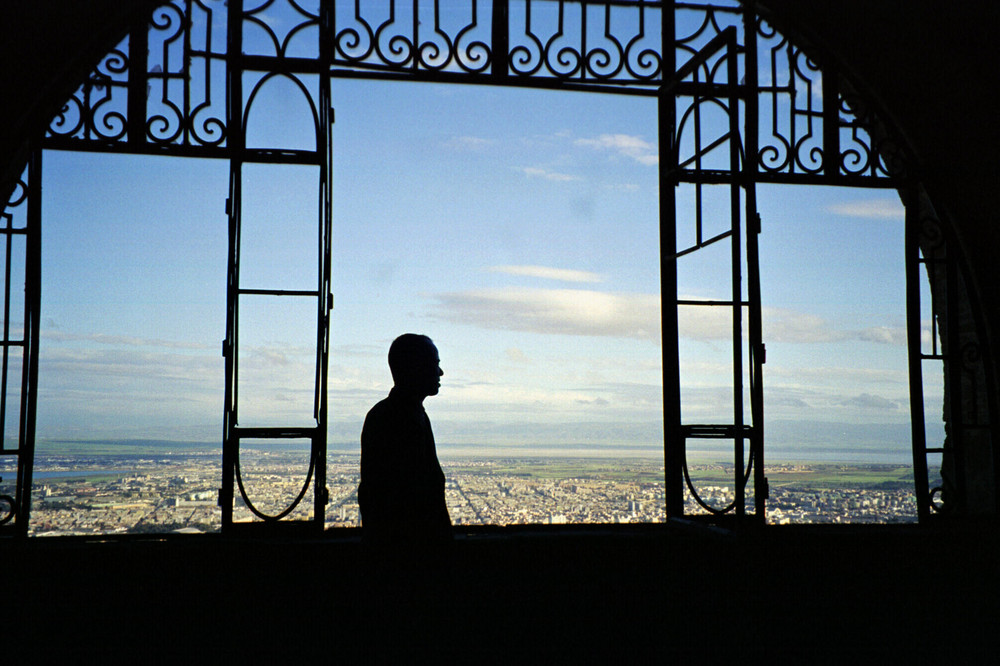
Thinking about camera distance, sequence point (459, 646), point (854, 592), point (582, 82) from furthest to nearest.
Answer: point (582, 82) → point (854, 592) → point (459, 646)

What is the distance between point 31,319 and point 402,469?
248cm

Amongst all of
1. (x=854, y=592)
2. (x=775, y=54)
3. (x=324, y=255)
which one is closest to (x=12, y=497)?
(x=324, y=255)

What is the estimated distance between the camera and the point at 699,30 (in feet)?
16.3

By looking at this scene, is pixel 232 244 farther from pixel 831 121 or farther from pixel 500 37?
pixel 831 121

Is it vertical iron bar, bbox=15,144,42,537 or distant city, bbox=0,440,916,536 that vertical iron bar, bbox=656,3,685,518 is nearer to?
distant city, bbox=0,440,916,536

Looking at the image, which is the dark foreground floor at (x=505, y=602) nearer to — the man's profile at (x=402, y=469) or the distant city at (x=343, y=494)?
the man's profile at (x=402, y=469)

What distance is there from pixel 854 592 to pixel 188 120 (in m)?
3.60

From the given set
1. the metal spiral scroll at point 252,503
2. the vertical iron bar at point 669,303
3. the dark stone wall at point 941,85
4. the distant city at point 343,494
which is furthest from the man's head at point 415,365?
the dark stone wall at point 941,85

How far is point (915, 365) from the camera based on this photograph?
204 inches

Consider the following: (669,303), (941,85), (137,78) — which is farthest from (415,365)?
(941,85)

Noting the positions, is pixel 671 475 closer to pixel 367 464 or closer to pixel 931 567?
pixel 931 567

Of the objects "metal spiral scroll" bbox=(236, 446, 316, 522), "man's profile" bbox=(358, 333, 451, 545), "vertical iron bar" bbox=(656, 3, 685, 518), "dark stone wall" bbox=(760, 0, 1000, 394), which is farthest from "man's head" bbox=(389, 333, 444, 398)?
"dark stone wall" bbox=(760, 0, 1000, 394)

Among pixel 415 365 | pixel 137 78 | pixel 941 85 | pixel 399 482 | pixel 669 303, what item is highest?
pixel 941 85

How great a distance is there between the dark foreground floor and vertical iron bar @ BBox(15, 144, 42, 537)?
0.51 metres
